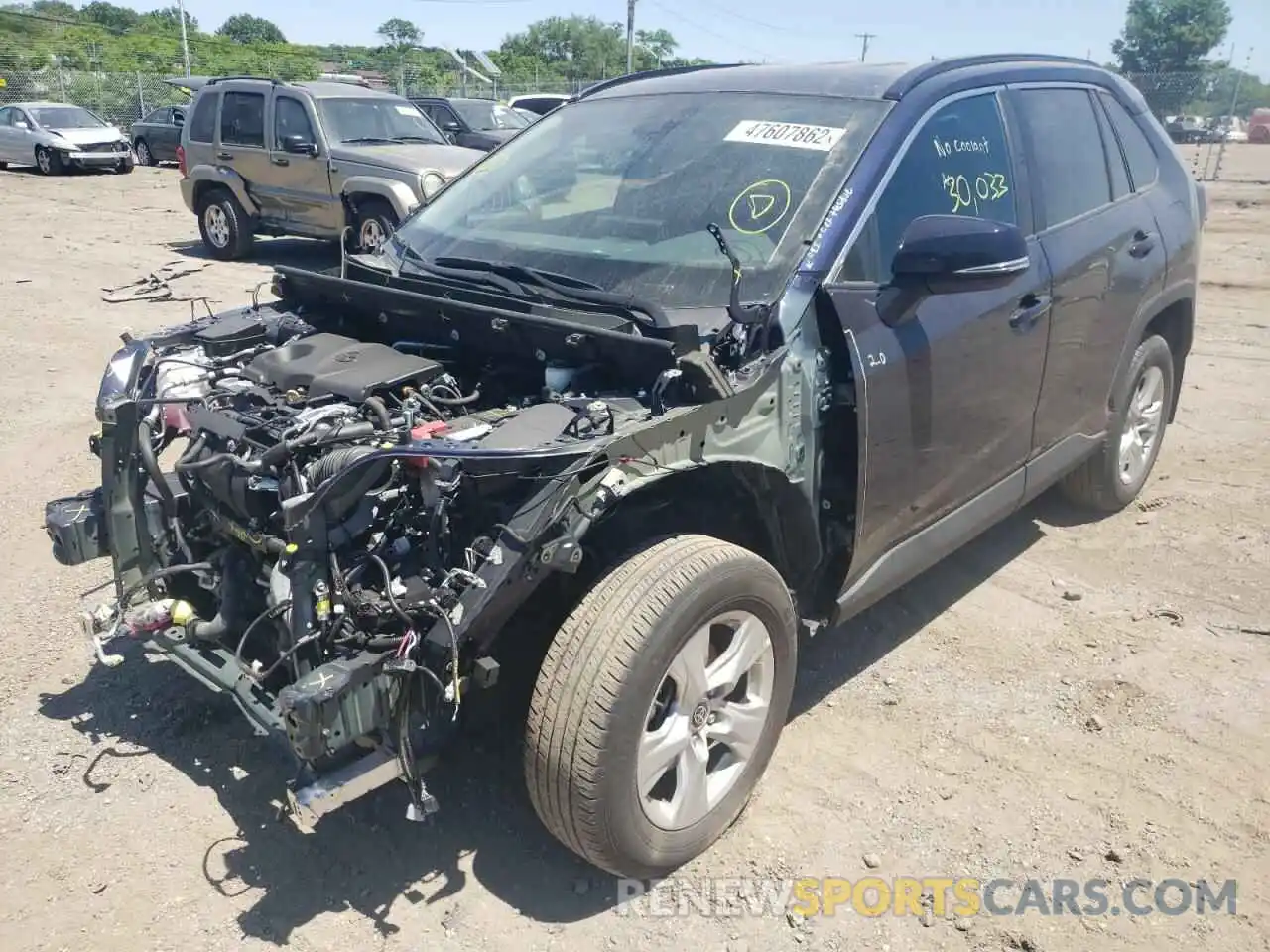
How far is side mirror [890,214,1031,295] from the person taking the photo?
288cm

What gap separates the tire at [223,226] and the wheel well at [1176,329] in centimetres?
1047

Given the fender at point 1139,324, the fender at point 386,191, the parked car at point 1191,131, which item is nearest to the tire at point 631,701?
the fender at point 1139,324

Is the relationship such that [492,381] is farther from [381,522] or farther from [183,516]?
[183,516]

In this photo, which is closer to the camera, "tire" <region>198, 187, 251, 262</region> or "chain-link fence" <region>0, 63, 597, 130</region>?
"tire" <region>198, 187, 251, 262</region>

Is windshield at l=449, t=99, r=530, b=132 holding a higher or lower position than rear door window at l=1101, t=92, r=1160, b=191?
higher

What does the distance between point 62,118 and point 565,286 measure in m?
24.0

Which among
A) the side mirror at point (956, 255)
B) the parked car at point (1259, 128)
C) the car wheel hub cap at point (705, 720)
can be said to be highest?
the parked car at point (1259, 128)

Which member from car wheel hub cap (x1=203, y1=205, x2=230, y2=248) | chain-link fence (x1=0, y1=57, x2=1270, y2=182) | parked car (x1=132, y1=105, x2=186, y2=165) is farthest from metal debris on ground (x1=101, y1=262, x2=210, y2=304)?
chain-link fence (x1=0, y1=57, x2=1270, y2=182)

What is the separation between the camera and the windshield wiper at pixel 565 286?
9.53 ft

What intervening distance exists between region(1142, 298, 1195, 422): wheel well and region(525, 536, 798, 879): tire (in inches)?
125

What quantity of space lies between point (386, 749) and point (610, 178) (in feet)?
7.00

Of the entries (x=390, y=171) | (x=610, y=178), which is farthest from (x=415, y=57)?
(x=610, y=178)

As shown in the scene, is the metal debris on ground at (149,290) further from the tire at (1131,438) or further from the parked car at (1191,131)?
the parked car at (1191,131)

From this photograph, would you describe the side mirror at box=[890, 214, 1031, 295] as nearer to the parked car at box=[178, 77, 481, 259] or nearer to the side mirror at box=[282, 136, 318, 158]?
the parked car at box=[178, 77, 481, 259]
